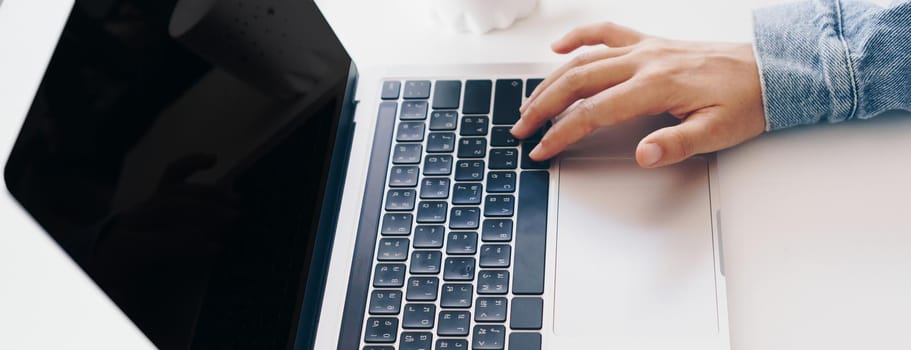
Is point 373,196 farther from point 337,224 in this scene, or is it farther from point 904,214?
point 904,214

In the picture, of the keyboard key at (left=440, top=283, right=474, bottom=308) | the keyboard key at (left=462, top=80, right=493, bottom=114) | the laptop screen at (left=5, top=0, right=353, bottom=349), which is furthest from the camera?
the keyboard key at (left=462, top=80, right=493, bottom=114)

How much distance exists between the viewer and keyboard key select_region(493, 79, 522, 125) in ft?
2.28

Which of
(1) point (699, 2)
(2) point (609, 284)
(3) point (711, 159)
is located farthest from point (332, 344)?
(1) point (699, 2)

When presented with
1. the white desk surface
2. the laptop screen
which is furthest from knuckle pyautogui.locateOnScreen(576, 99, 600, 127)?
the laptop screen

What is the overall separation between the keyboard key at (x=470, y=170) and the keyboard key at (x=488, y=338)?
0.43 ft

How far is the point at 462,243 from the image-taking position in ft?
2.08

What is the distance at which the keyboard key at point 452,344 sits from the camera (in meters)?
0.58

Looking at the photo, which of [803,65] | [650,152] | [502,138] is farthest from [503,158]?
[803,65]

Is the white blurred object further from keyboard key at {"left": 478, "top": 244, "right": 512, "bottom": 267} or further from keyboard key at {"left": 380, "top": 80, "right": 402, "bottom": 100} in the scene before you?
keyboard key at {"left": 478, "top": 244, "right": 512, "bottom": 267}

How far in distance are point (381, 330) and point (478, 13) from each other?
0.30m

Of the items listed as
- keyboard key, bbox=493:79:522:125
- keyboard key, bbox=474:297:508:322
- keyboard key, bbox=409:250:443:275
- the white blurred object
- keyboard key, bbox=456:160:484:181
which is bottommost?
keyboard key, bbox=474:297:508:322

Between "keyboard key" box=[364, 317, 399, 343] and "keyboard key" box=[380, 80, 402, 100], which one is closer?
"keyboard key" box=[364, 317, 399, 343]

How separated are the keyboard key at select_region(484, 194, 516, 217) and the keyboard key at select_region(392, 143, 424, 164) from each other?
7cm

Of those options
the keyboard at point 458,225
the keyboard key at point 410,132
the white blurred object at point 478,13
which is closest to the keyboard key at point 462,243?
the keyboard at point 458,225
